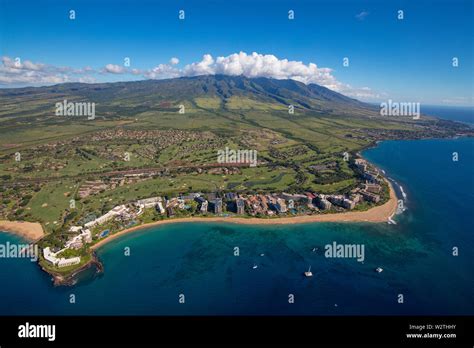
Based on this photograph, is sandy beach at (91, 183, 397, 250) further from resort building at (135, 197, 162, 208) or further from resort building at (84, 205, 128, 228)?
resort building at (135, 197, 162, 208)

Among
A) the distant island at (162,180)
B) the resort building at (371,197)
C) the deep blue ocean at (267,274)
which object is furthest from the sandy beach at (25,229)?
the resort building at (371,197)

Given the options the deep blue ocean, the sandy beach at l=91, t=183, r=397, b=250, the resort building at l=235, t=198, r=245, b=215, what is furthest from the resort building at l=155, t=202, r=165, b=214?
the resort building at l=235, t=198, r=245, b=215

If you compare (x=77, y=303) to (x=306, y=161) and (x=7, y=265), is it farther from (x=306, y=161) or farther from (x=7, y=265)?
(x=306, y=161)

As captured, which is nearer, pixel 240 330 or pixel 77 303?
pixel 240 330

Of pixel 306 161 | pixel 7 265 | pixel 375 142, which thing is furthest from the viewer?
pixel 375 142

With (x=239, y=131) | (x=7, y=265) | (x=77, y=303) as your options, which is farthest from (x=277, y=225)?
(x=239, y=131)

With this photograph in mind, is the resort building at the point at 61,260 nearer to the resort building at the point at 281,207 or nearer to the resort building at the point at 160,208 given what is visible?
the resort building at the point at 160,208
